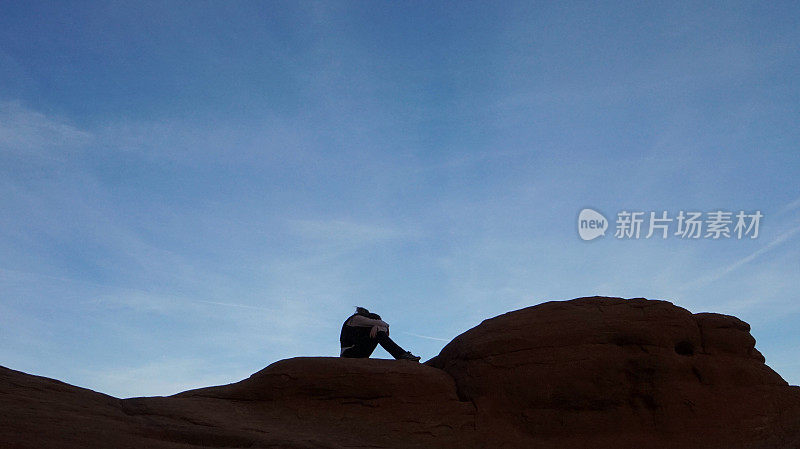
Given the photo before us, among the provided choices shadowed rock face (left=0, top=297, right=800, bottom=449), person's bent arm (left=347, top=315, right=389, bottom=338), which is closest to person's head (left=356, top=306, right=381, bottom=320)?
person's bent arm (left=347, top=315, right=389, bottom=338)

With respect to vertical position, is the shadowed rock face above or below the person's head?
below

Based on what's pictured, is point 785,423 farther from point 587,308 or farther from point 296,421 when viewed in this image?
point 296,421

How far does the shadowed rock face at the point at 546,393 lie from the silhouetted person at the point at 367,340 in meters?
1.21

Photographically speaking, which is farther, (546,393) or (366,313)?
(366,313)

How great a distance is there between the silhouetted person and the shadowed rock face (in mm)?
1211

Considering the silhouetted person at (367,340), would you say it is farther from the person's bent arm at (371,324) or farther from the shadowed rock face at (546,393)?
the shadowed rock face at (546,393)

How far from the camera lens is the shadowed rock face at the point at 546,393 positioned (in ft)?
41.1

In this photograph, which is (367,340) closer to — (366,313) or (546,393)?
(366,313)


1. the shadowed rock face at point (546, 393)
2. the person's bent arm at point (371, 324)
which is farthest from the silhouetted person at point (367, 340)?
the shadowed rock face at point (546, 393)

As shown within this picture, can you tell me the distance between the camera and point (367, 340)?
616 inches

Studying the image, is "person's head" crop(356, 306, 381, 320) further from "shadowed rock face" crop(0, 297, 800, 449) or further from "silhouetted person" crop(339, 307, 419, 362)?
"shadowed rock face" crop(0, 297, 800, 449)

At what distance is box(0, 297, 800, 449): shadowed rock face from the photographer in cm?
1252

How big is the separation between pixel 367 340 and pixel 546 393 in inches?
176

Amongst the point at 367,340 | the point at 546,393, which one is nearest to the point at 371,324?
the point at 367,340
